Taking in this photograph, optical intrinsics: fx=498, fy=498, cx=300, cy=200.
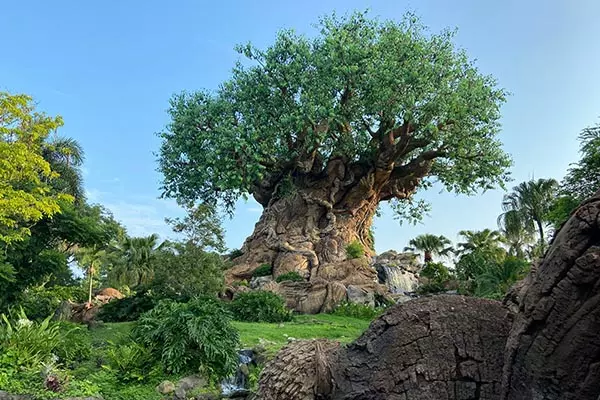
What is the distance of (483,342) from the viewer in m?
1.83

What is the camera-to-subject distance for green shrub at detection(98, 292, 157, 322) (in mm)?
15484

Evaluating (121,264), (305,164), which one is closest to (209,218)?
(305,164)

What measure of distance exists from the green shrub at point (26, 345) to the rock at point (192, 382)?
240 cm

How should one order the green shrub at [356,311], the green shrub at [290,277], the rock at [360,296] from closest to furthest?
the green shrub at [356,311], the rock at [360,296], the green shrub at [290,277]

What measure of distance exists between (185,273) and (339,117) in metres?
10.4

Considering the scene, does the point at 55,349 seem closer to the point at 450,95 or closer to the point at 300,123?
the point at 300,123

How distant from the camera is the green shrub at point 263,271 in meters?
22.8

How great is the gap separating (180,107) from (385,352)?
2388 cm

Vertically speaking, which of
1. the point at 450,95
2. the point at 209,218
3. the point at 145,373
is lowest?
the point at 145,373

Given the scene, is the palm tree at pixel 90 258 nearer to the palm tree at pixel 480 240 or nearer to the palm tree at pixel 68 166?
the palm tree at pixel 68 166

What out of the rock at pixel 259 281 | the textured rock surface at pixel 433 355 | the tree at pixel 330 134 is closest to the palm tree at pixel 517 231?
the tree at pixel 330 134

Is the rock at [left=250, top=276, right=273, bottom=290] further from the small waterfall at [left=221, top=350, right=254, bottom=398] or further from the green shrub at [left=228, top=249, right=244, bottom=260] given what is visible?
the small waterfall at [left=221, top=350, right=254, bottom=398]

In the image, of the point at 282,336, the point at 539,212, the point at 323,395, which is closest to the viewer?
the point at 323,395

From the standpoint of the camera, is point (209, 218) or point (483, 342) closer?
Result: point (483, 342)
